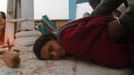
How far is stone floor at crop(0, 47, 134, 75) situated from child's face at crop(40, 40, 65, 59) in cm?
2

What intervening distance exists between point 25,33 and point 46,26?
0.94 ft

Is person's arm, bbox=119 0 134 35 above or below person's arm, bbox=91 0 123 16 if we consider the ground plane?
below

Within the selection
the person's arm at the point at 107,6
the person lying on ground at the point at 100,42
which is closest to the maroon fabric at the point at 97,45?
the person lying on ground at the point at 100,42

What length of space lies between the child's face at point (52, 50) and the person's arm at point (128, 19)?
0.64ft

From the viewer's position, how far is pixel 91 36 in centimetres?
63

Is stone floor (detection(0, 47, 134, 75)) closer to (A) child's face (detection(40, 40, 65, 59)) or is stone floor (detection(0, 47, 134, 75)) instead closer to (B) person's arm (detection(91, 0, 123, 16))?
(A) child's face (detection(40, 40, 65, 59))

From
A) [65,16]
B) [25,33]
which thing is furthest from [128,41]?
[65,16]

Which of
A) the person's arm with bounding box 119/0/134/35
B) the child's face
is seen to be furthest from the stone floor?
the person's arm with bounding box 119/0/134/35

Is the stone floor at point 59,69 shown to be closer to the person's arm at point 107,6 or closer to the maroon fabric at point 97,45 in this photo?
the maroon fabric at point 97,45

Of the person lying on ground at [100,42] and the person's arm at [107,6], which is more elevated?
the person's arm at [107,6]

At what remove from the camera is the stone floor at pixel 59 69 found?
0.63m

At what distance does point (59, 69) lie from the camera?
65 cm

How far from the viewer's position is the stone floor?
0.63 meters

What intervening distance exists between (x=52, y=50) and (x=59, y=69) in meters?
0.08
